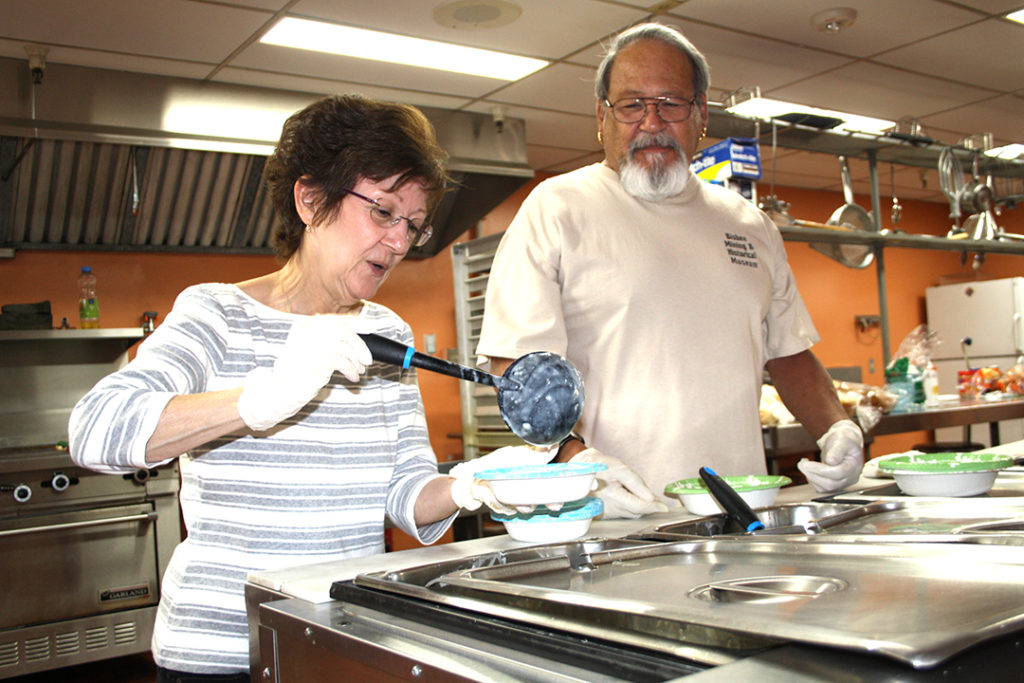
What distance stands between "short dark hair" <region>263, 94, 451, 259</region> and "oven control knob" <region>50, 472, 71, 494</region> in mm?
3069

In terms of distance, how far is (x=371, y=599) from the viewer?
3.20ft

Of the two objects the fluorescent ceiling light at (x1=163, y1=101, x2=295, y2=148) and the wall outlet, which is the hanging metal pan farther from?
the wall outlet

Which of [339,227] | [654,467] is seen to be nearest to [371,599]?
[339,227]

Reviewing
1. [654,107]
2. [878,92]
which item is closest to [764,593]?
[654,107]

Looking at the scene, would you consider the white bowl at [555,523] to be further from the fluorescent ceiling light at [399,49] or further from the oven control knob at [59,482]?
the oven control knob at [59,482]

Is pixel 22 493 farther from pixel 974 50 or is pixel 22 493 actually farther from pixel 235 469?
pixel 974 50

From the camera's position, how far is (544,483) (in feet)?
3.88

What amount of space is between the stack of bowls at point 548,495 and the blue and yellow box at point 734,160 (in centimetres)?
249

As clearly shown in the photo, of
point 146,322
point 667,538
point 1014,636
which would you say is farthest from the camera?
point 146,322

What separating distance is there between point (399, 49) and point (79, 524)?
2591 millimetres

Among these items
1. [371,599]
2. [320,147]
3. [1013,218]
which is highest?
[1013,218]

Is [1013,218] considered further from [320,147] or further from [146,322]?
[320,147]

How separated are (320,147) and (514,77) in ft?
11.0

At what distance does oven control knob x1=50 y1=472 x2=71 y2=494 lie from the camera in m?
3.99
